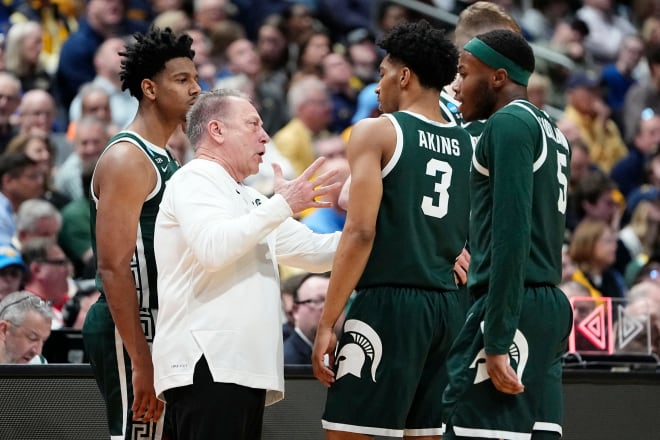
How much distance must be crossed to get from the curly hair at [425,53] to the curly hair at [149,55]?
2.93 ft

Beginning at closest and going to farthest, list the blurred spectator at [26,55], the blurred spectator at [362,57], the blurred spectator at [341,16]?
the blurred spectator at [26,55], the blurred spectator at [362,57], the blurred spectator at [341,16]

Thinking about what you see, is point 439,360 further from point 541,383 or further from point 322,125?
point 322,125

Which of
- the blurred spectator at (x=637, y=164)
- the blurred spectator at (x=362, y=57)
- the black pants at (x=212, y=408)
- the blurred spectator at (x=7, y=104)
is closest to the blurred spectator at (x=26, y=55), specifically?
the blurred spectator at (x=7, y=104)

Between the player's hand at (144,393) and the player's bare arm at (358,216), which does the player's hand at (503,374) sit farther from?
the player's hand at (144,393)

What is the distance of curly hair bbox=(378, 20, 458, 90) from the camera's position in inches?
172

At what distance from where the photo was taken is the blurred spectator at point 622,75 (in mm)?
13227

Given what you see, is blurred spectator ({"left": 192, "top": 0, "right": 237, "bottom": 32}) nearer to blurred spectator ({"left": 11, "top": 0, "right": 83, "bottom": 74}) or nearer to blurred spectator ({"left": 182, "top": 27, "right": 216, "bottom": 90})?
blurred spectator ({"left": 182, "top": 27, "right": 216, "bottom": 90})

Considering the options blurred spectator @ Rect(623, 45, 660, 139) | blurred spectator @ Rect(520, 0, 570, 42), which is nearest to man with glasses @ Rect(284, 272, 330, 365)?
blurred spectator @ Rect(623, 45, 660, 139)

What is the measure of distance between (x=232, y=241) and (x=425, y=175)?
2.50 feet

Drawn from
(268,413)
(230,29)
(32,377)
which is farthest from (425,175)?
(230,29)

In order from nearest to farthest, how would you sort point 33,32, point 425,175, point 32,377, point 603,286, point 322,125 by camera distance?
1. point 425,175
2. point 32,377
3. point 603,286
4. point 33,32
5. point 322,125

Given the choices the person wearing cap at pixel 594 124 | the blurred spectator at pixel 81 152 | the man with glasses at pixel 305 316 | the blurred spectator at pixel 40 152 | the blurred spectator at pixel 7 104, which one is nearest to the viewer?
the man with glasses at pixel 305 316

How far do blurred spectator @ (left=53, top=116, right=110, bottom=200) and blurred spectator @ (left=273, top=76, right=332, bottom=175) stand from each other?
1.70 m

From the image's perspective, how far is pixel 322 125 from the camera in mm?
10539
